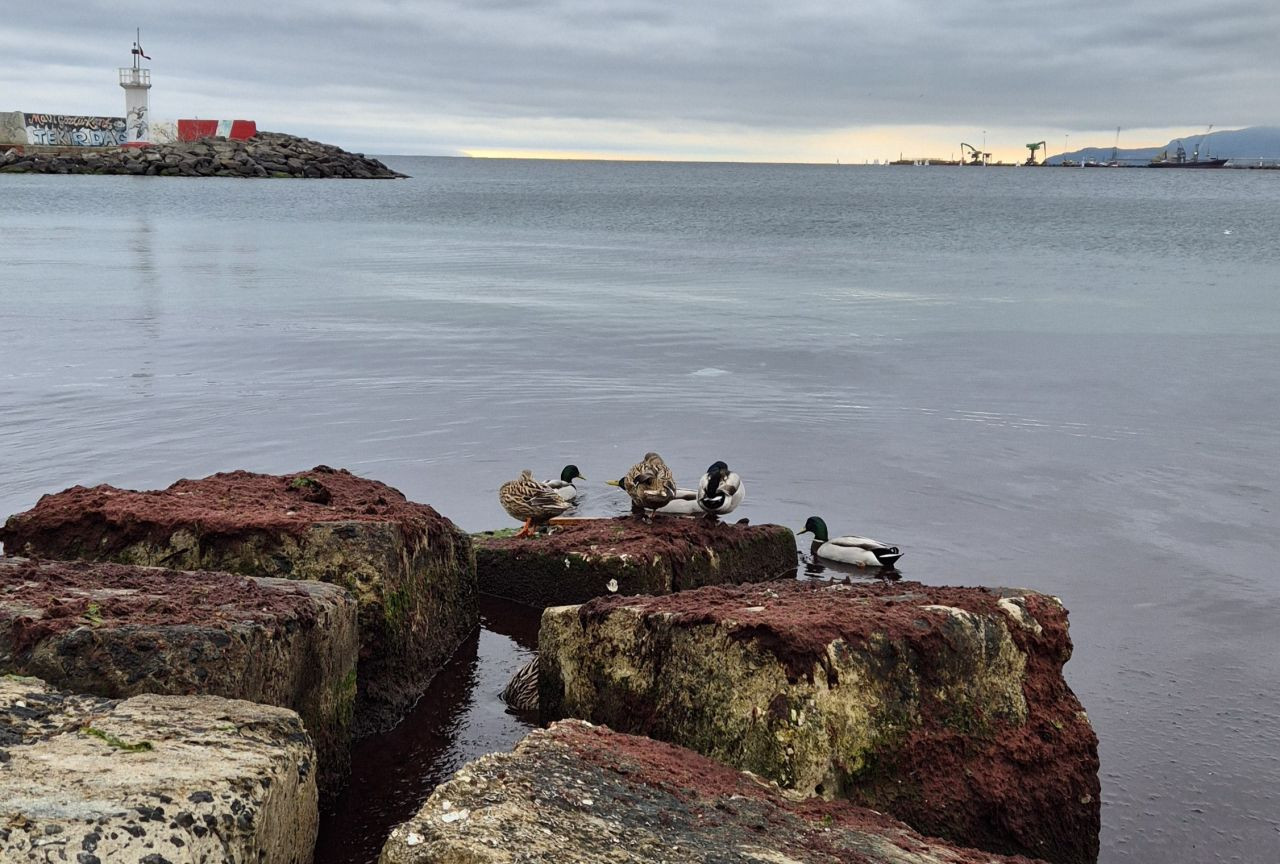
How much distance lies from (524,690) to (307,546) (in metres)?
1.53

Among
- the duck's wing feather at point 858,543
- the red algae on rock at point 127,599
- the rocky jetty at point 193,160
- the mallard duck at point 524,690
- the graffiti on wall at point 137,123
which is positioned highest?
the graffiti on wall at point 137,123

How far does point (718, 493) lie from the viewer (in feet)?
31.9

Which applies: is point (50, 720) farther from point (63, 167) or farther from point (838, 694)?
point (63, 167)

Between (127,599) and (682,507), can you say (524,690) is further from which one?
(682,507)

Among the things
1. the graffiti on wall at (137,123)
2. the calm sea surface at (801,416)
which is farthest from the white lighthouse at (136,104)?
the calm sea surface at (801,416)

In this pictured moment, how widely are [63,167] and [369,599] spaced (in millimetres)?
107531

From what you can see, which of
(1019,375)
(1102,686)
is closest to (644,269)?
(1019,375)

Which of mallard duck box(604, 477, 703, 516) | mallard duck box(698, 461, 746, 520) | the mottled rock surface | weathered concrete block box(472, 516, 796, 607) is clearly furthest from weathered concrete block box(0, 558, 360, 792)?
mallard duck box(604, 477, 703, 516)

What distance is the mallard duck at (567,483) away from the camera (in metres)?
11.4

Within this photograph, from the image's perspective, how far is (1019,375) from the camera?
62.4 feet

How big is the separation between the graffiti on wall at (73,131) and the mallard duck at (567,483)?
364ft

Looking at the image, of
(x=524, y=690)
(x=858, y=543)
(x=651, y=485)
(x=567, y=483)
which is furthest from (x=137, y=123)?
(x=524, y=690)

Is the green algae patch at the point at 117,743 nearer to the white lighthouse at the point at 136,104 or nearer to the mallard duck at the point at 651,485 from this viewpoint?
the mallard duck at the point at 651,485

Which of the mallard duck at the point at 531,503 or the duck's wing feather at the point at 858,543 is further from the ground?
the mallard duck at the point at 531,503
